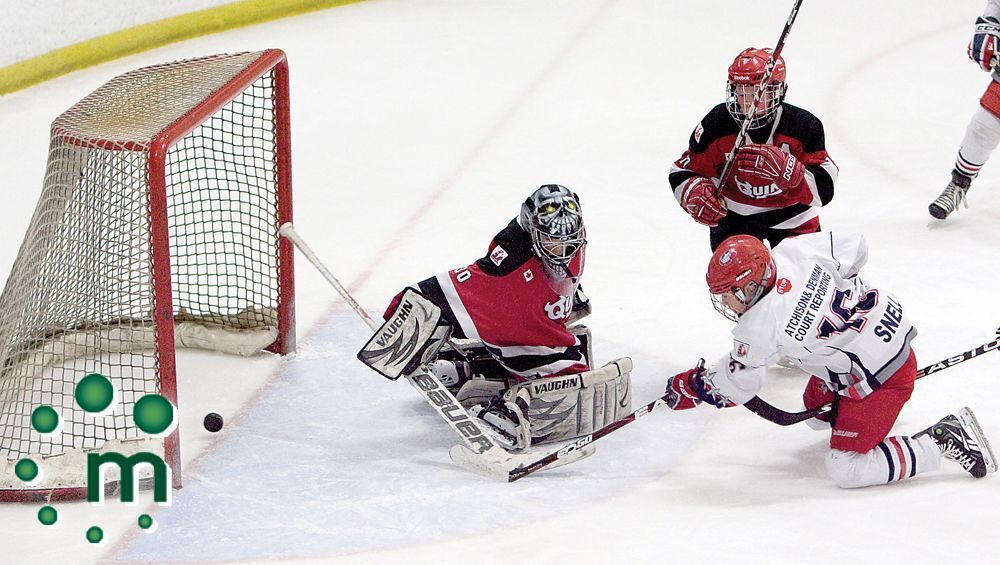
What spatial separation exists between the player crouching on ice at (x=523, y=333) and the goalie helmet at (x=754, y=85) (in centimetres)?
55

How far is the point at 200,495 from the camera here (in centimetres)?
294

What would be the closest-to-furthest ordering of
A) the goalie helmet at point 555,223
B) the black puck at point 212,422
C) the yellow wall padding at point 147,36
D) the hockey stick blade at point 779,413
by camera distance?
1. the goalie helmet at point 555,223
2. the hockey stick blade at point 779,413
3. the black puck at point 212,422
4. the yellow wall padding at point 147,36

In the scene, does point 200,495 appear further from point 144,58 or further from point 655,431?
Answer: point 144,58

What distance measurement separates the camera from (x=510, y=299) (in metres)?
3.11

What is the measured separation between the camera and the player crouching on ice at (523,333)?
3.10 m

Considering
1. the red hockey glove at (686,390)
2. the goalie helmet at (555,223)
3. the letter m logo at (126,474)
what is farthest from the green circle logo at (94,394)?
the red hockey glove at (686,390)

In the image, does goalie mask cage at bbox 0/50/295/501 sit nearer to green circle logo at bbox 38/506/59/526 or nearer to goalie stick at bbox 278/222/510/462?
green circle logo at bbox 38/506/59/526

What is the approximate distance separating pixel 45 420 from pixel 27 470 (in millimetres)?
114

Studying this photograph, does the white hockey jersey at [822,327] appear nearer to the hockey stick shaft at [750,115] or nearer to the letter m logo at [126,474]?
the hockey stick shaft at [750,115]

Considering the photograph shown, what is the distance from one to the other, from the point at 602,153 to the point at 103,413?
2788 millimetres

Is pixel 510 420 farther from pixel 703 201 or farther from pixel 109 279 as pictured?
pixel 109 279

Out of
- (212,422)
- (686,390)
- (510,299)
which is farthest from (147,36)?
(686,390)

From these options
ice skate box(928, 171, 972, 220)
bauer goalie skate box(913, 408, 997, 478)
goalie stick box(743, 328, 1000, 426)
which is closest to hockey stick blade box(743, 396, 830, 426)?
goalie stick box(743, 328, 1000, 426)

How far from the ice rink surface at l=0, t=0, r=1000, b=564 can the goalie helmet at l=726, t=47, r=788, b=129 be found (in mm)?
758
